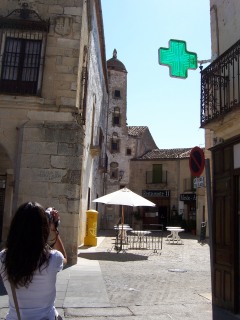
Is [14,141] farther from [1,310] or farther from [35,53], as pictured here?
[1,310]

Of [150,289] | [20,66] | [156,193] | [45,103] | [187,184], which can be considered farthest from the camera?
[156,193]

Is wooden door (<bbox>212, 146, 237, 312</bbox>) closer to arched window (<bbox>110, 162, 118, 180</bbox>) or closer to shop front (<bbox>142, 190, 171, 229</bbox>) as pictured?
shop front (<bbox>142, 190, 171, 229</bbox>)

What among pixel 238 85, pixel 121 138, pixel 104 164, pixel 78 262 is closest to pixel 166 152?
pixel 121 138

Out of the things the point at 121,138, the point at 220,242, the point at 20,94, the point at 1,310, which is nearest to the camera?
the point at 1,310

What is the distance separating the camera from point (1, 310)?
5.62 m

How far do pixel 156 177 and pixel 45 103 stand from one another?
26.6 m

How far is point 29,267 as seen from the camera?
2277 mm

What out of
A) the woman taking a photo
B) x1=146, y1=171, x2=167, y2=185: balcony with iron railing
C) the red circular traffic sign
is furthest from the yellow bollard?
x1=146, y1=171, x2=167, y2=185: balcony with iron railing

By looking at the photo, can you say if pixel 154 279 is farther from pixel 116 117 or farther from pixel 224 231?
pixel 116 117

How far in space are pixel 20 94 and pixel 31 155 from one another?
1696 mm

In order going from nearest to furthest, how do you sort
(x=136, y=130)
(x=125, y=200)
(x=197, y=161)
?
(x=197, y=161) → (x=125, y=200) → (x=136, y=130)

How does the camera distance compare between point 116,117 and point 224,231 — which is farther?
point 116,117

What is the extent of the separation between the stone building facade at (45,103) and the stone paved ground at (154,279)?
5.49ft

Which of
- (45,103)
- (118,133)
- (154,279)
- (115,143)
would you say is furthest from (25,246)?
(118,133)
